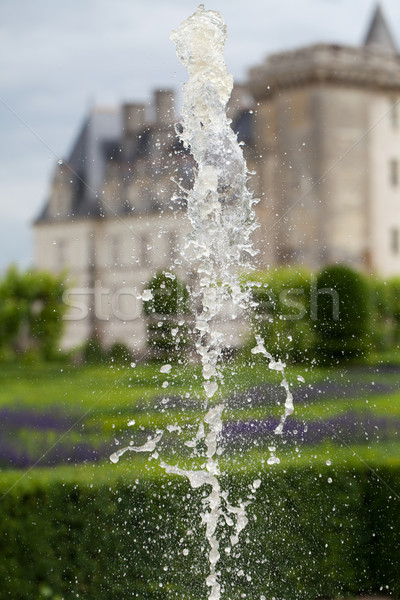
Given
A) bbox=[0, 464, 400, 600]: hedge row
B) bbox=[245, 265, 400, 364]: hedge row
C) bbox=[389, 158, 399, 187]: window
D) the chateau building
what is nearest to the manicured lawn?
bbox=[0, 464, 400, 600]: hedge row

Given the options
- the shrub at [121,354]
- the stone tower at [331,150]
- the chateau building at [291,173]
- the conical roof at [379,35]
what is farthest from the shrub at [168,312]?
the conical roof at [379,35]

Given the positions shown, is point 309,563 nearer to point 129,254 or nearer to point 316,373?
point 316,373

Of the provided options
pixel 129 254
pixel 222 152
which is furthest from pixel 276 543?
pixel 129 254

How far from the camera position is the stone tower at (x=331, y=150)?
24.8 meters

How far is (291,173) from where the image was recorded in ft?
86.6

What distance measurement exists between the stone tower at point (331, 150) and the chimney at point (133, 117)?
3.75 meters

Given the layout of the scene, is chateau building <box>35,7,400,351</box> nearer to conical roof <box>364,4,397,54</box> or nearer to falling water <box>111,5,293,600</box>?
conical roof <box>364,4,397,54</box>

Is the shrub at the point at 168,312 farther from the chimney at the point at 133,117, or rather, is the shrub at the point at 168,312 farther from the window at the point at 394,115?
the window at the point at 394,115

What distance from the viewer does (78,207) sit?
29.2 meters

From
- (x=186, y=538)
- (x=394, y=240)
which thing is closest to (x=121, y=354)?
(x=394, y=240)

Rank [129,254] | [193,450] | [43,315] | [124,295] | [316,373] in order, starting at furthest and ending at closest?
[129,254] → [124,295] → [43,315] → [316,373] → [193,450]

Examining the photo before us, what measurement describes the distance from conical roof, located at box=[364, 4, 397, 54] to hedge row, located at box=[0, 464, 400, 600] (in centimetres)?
2561

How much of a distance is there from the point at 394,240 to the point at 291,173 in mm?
4082

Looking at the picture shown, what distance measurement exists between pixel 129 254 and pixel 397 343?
11127mm
